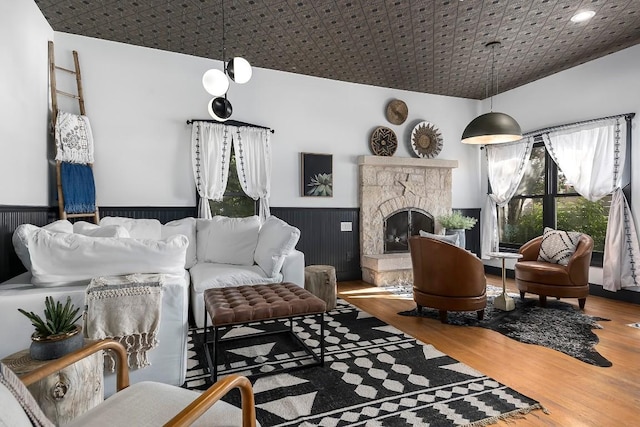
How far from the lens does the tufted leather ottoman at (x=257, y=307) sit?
222cm

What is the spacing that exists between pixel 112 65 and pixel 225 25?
1512mm

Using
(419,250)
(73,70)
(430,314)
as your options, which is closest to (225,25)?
(73,70)

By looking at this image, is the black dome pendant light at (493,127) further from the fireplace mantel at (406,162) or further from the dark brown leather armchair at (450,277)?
the fireplace mantel at (406,162)

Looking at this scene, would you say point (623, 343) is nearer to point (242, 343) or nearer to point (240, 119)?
point (242, 343)

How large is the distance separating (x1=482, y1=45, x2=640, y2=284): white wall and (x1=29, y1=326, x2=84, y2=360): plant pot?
5.55m

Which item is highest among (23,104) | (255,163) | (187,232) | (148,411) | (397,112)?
(397,112)

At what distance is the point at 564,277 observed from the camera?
3.79 metres

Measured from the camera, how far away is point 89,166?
12.8 ft

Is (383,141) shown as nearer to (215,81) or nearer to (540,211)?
(540,211)

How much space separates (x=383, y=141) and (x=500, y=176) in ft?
7.03

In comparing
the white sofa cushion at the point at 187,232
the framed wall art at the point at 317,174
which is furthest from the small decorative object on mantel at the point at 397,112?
the white sofa cushion at the point at 187,232

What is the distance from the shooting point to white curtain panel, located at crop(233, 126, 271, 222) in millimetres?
4758

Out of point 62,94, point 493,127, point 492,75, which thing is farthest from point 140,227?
point 492,75

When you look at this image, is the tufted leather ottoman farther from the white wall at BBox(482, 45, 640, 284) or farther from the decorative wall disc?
the white wall at BBox(482, 45, 640, 284)
